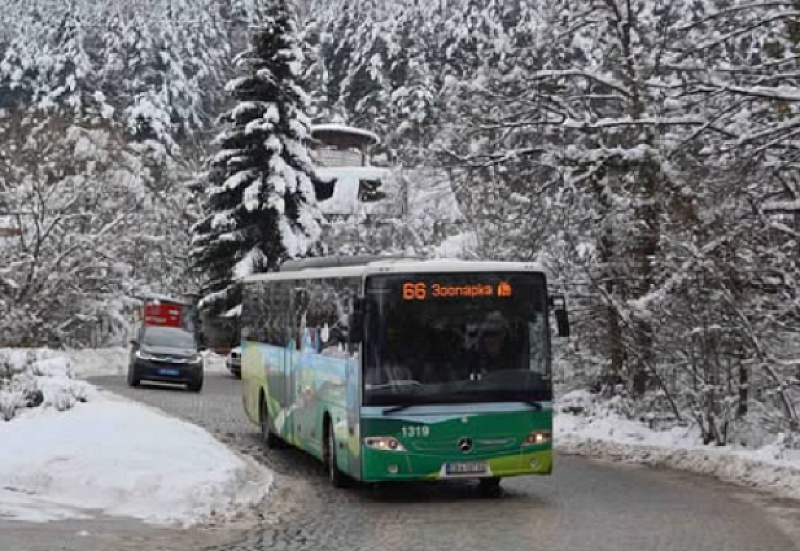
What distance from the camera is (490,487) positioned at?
15484 millimetres

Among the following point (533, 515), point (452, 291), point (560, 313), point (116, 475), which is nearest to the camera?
point (116, 475)

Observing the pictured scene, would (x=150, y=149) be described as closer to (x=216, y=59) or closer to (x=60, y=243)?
(x=216, y=59)

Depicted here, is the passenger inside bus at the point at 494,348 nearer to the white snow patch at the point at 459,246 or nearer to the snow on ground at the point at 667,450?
the snow on ground at the point at 667,450

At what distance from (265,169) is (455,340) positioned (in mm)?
36918

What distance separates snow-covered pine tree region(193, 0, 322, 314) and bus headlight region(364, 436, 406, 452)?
35670 millimetres

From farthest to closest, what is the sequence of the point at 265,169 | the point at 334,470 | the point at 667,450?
1. the point at 265,169
2. the point at 667,450
3. the point at 334,470

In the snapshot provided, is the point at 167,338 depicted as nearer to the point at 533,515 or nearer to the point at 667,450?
the point at 667,450

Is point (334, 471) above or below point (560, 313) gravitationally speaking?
below

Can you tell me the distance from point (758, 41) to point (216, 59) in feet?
236

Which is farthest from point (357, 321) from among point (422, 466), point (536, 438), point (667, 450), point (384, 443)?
point (667, 450)

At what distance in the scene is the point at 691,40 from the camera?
20.8m

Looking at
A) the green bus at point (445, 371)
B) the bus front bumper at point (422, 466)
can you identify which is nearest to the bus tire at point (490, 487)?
the green bus at point (445, 371)

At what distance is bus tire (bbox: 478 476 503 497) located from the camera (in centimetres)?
1538

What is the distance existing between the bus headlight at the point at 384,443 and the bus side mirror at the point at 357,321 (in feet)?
3.75
